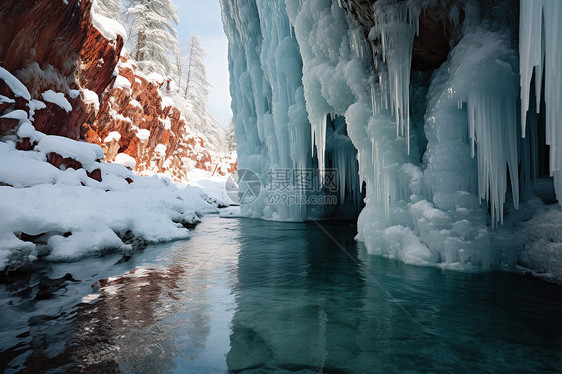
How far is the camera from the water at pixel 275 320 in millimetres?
2074

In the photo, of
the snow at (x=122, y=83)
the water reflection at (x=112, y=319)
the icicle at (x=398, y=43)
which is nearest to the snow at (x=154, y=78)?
the snow at (x=122, y=83)

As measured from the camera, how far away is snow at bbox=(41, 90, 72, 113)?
416 inches

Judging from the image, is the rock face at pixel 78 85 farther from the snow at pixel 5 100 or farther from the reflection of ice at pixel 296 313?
the reflection of ice at pixel 296 313

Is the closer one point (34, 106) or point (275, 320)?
point (275, 320)

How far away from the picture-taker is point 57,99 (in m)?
10.9

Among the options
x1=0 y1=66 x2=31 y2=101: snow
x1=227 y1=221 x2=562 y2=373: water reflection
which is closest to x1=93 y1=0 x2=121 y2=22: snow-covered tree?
x1=0 y1=66 x2=31 y2=101: snow

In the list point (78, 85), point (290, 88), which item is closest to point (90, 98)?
point (78, 85)

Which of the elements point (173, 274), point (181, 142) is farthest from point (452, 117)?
point (181, 142)

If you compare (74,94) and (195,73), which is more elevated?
(195,73)

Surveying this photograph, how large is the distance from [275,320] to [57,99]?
12.4m

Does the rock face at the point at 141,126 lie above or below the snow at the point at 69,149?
above

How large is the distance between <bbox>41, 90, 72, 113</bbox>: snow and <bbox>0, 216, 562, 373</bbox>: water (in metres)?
8.92

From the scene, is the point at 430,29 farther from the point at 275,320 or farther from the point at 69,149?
the point at 69,149

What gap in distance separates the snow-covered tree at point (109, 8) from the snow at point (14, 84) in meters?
15.1
